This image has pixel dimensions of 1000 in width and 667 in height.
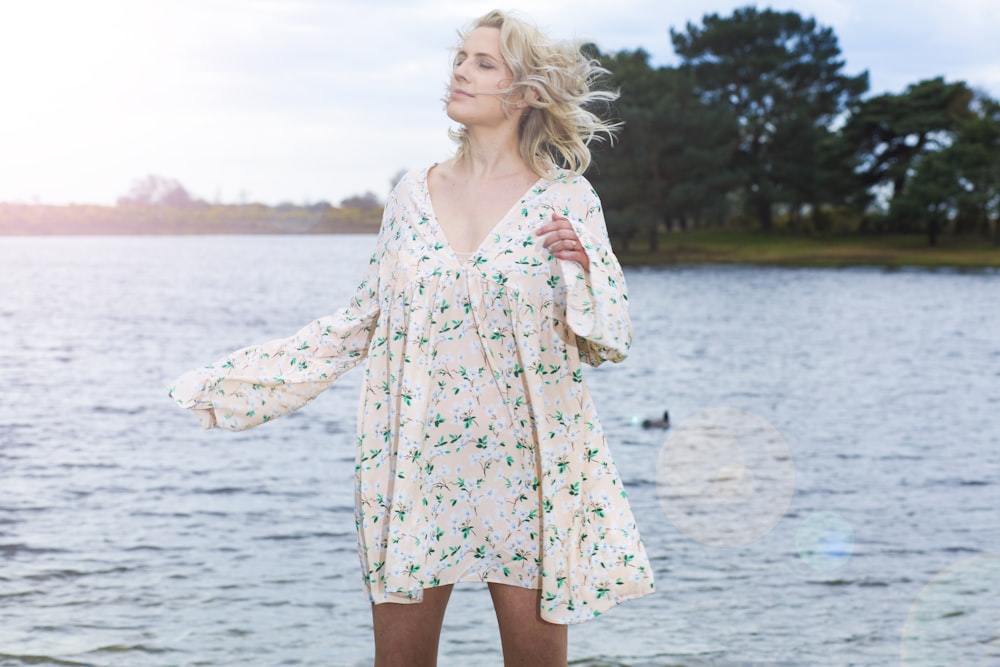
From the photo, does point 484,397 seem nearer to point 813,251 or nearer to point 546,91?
point 546,91

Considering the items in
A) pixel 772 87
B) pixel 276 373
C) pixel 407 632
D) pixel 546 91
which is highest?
pixel 772 87

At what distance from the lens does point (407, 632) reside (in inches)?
110

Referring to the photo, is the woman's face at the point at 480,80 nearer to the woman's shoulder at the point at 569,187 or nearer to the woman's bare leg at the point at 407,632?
the woman's shoulder at the point at 569,187

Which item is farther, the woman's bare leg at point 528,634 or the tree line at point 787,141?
the tree line at point 787,141

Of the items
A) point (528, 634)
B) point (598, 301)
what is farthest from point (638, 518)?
point (598, 301)

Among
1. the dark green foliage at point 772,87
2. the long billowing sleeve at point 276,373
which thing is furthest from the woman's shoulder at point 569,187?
the dark green foliage at point 772,87

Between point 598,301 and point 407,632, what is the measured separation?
92cm

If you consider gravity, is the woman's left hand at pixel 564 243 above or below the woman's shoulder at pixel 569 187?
below

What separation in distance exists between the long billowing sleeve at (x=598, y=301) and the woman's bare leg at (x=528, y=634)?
2.05 feet

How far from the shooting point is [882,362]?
62.5ft

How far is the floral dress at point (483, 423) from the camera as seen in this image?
2.81 meters

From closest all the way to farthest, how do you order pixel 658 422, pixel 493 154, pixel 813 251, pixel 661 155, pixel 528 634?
pixel 528 634 → pixel 493 154 → pixel 658 422 → pixel 661 155 → pixel 813 251

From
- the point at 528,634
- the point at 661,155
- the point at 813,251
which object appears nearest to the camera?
the point at 528,634

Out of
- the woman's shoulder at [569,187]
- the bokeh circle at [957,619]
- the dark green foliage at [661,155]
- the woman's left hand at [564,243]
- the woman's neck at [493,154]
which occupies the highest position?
the dark green foliage at [661,155]
